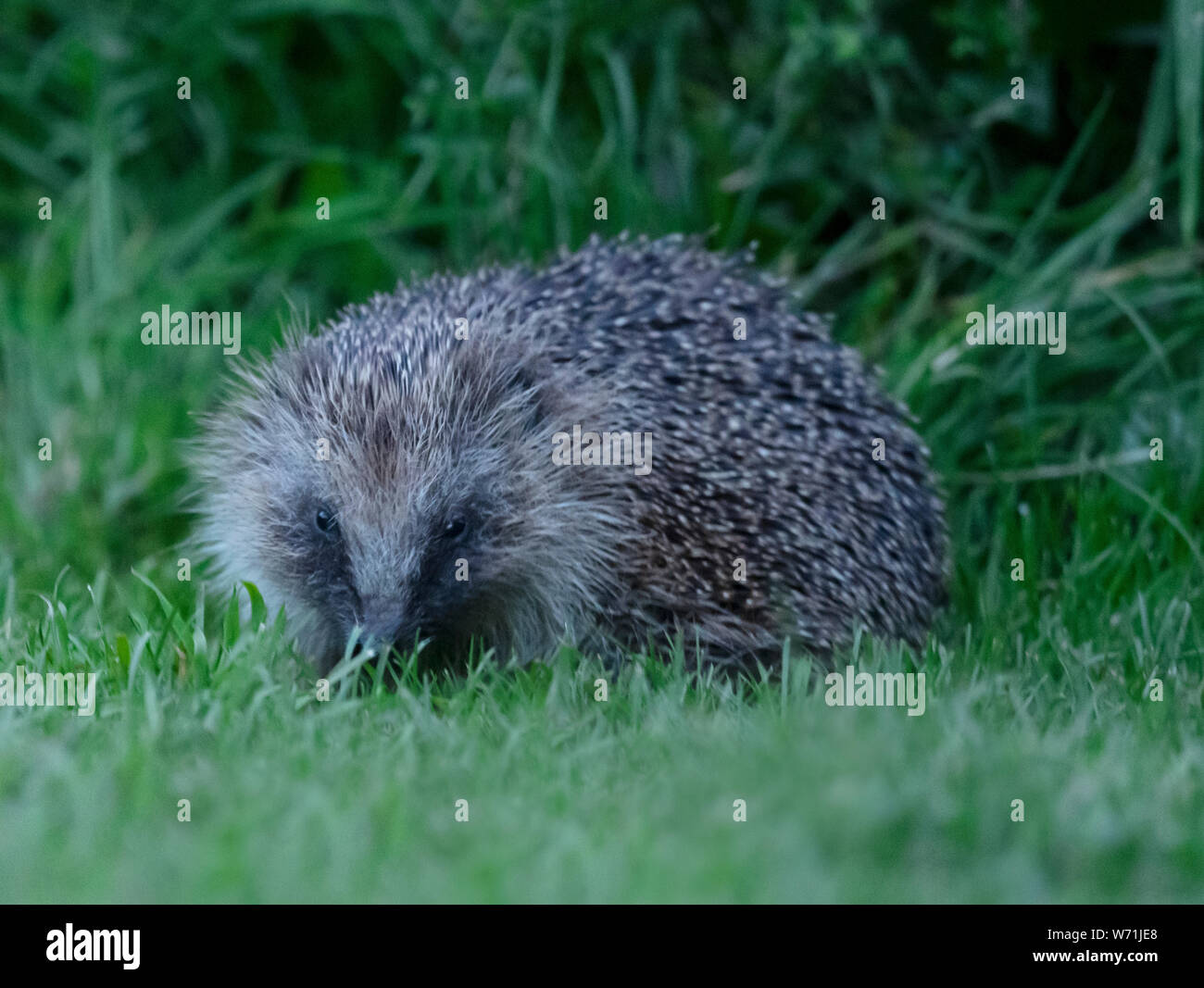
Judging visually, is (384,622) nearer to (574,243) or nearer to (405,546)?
(405,546)

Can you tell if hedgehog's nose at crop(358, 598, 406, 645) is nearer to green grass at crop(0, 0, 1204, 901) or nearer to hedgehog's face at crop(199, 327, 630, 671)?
hedgehog's face at crop(199, 327, 630, 671)

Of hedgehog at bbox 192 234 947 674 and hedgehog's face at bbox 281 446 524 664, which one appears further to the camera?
hedgehog at bbox 192 234 947 674

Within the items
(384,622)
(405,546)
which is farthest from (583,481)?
(384,622)

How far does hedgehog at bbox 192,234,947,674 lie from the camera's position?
210 inches

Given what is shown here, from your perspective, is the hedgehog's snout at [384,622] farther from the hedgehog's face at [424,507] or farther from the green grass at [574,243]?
the green grass at [574,243]

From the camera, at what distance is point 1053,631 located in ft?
18.3

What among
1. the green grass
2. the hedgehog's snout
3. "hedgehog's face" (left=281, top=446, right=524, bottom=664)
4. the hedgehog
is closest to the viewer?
the green grass

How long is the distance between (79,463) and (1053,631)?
4223mm

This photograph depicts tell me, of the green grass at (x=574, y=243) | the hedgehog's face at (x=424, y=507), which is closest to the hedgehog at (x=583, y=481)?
the hedgehog's face at (x=424, y=507)

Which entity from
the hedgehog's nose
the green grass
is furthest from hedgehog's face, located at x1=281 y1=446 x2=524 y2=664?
the green grass

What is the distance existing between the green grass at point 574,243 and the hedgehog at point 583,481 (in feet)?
0.96

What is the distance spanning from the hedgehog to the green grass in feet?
0.96

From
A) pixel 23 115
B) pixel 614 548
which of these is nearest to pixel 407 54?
pixel 23 115

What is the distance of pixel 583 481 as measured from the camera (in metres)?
5.62
